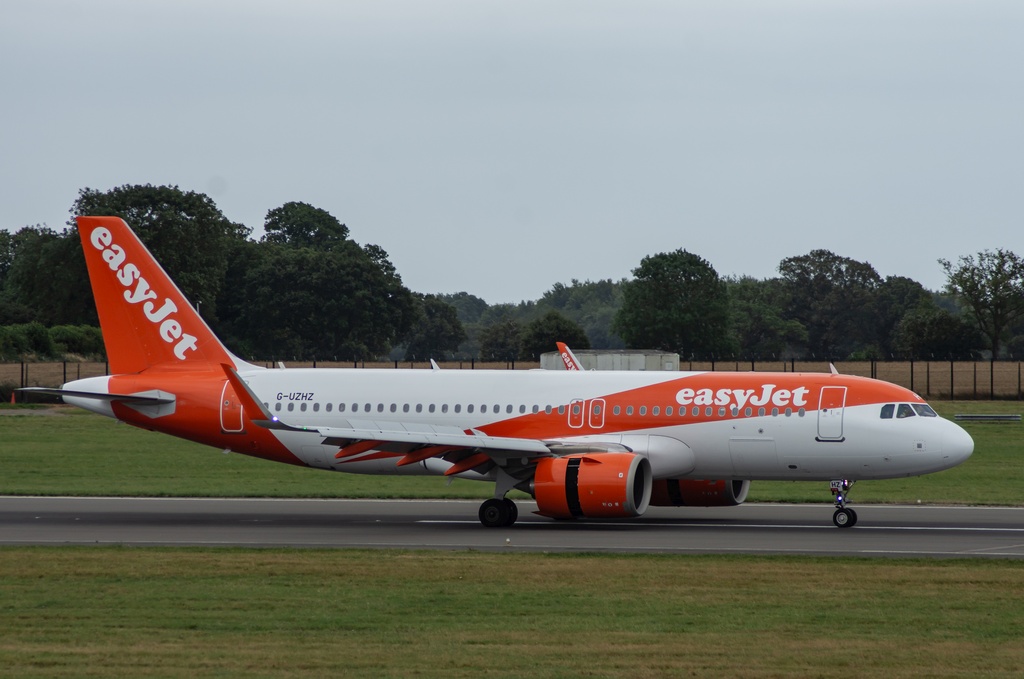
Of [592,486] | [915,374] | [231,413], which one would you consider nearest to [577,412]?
[592,486]

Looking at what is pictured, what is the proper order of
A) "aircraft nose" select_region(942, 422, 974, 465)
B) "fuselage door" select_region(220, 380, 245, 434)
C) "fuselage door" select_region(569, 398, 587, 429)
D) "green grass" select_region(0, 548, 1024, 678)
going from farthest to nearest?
"fuselage door" select_region(220, 380, 245, 434) → "fuselage door" select_region(569, 398, 587, 429) → "aircraft nose" select_region(942, 422, 974, 465) → "green grass" select_region(0, 548, 1024, 678)

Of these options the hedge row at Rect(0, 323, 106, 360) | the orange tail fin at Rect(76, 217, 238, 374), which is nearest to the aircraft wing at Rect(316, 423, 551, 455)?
the orange tail fin at Rect(76, 217, 238, 374)

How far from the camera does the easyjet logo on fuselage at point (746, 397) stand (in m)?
27.5

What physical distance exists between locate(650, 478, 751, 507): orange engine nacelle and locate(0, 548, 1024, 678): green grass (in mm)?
6727

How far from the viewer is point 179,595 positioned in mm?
18297

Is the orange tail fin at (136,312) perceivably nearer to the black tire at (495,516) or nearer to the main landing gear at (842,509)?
the black tire at (495,516)

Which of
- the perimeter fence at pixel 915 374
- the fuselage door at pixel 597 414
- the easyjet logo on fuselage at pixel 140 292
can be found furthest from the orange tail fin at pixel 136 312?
the perimeter fence at pixel 915 374

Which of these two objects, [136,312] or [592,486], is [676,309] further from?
[592,486]

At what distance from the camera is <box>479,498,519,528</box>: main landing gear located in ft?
89.7

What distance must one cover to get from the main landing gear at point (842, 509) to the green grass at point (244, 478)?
553cm

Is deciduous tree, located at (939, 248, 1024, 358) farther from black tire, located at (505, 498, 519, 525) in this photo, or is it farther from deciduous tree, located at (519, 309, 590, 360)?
black tire, located at (505, 498, 519, 525)

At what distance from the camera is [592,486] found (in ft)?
84.3

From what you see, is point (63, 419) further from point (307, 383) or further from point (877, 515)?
point (877, 515)

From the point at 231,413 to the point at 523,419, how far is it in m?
6.46
